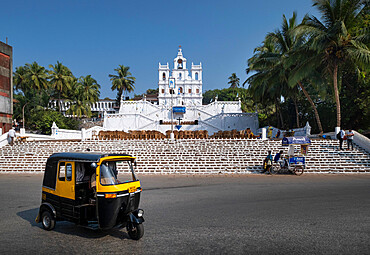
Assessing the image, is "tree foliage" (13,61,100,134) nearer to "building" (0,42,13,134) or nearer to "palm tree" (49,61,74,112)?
"palm tree" (49,61,74,112)

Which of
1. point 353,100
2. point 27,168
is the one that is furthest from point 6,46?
point 353,100

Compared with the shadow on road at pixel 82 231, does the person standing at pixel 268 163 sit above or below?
above

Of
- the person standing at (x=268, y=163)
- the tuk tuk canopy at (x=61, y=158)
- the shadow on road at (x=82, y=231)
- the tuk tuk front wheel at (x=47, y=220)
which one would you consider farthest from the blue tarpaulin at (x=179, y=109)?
the tuk tuk front wheel at (x=47, y=220)

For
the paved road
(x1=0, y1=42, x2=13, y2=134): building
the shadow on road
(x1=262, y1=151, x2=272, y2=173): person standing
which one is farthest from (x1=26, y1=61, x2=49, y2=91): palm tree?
the shadow on road

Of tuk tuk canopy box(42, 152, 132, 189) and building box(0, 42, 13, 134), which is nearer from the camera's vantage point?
tuk tuk canopy box(42, 152, 132, 189)

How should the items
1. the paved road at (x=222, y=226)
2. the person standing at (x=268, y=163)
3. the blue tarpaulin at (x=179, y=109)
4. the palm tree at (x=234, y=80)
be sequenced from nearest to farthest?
the paved road at (x=222, y=226) < the person standing at (x=268, y=163) < the blue tarpaulin at (x=179, y=109) < the palm tree at (x=234, y=80)

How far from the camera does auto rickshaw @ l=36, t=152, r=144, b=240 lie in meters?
5.08

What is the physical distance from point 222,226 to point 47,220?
3891 mm

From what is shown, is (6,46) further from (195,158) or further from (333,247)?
(333,247)

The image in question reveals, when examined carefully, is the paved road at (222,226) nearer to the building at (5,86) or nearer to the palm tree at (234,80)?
the building at (5,86)

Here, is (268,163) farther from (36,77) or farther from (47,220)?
(36,77)

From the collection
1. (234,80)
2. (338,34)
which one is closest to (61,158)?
(338,34)

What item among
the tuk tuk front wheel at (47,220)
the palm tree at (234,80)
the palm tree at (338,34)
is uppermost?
the palm tree at (234,80)

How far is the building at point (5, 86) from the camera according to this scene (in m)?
25.7
